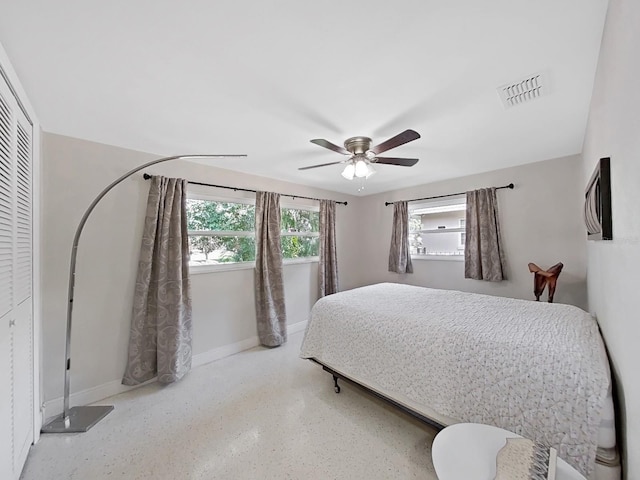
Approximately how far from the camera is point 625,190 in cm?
95

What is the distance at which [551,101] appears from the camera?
5.64ft

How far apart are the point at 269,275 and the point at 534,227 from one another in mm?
3276

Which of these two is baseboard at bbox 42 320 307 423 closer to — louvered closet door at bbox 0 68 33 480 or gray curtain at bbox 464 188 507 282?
louvered closet door at bbox 0 68 33 480

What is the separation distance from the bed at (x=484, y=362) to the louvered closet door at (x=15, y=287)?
1854mm

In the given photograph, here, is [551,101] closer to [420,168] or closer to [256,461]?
[420,168]

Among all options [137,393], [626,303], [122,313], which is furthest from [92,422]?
[626,303]

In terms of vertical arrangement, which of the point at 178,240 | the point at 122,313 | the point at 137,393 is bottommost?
the point at 137,393

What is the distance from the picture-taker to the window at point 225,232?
293cm

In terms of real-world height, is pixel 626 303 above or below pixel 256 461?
above

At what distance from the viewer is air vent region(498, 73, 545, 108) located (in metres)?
1.49

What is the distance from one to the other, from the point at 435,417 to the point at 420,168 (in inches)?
102

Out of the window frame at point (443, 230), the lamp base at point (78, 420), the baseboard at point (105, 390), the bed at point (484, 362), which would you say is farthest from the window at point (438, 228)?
the lamp base at point (78, 420)

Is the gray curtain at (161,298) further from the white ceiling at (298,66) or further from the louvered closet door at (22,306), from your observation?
the louvered closet door at (22,306)

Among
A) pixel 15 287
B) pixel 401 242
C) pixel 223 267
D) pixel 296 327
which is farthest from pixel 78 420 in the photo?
pixel 401 242
